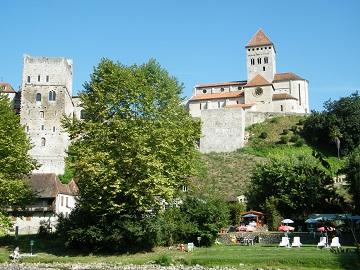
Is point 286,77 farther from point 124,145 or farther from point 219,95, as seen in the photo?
point 124,145

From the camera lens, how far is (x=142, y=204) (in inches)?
1179

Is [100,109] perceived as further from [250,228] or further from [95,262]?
[250,228]

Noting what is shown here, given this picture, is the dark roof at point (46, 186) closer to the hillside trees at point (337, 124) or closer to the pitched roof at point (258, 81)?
the hillside trees at point (337, 124)

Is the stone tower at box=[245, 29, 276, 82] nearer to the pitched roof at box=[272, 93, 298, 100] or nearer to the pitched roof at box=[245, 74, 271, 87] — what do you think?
the pitched roof at box=[245, 74, 271, 87]

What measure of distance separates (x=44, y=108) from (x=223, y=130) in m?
26.0

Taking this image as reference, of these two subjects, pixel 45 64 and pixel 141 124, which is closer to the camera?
pixel 141 124

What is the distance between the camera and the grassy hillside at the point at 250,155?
5544 centimetres

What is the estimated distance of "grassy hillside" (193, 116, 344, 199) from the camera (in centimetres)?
5544

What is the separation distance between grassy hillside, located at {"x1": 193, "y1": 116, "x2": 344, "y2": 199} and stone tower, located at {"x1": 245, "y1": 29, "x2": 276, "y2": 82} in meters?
22.5

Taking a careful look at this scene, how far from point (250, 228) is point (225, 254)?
10.5 metres

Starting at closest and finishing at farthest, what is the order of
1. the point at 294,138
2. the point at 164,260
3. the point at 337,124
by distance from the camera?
the point at 164,260, the point at 337,124, the point at 294,138

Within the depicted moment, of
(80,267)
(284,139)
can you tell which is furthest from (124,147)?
(284,139)

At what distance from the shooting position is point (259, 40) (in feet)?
330

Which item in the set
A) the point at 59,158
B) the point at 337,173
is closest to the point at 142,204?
the point at 337,173
